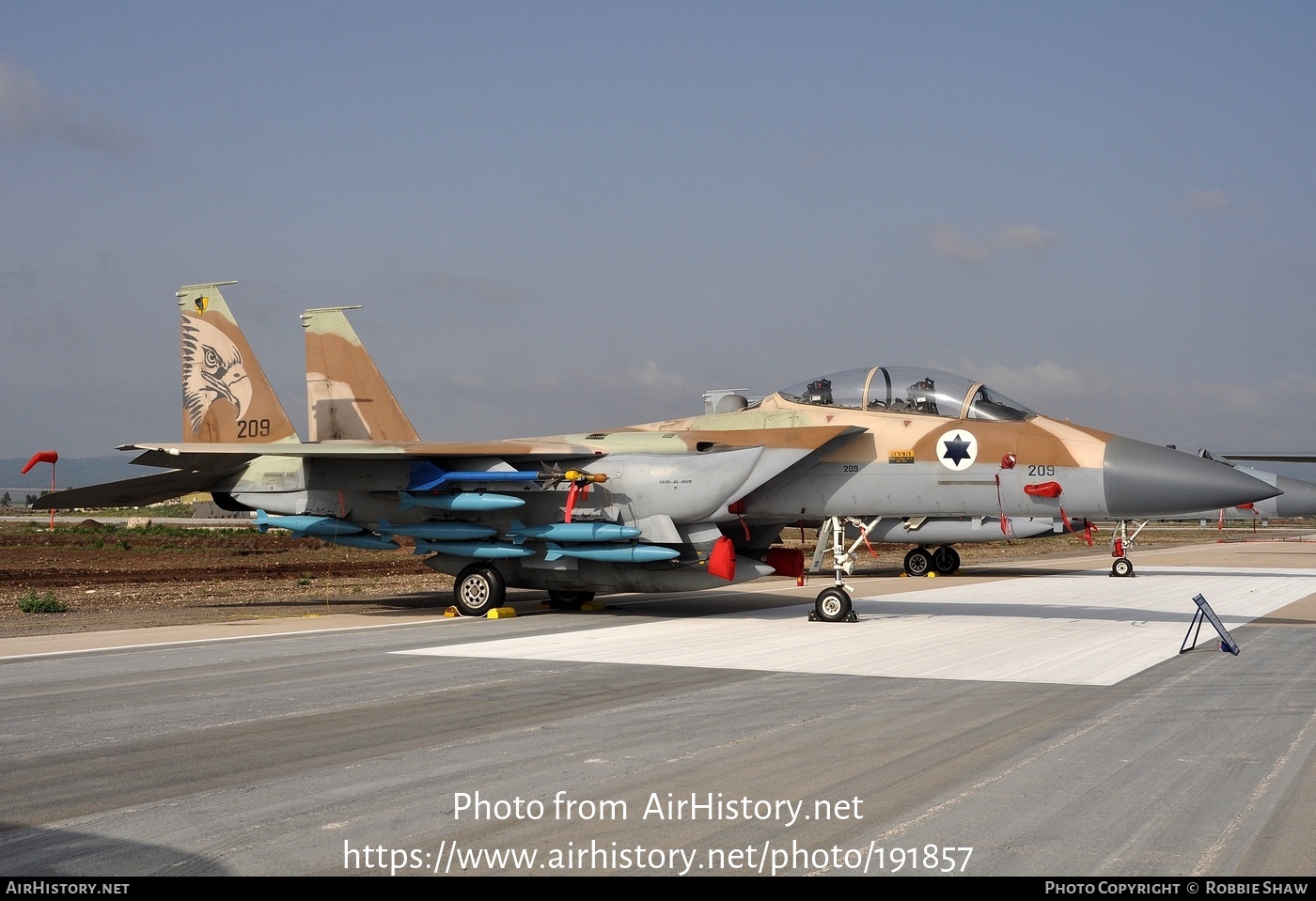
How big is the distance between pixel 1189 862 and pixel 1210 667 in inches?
259

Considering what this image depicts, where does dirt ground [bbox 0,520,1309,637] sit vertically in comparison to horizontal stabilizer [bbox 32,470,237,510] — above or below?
below

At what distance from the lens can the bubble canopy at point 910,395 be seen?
13.8 meters

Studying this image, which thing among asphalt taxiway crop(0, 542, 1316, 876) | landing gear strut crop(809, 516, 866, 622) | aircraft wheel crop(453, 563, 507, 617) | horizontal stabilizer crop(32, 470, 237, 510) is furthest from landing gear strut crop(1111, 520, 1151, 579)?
horizontal stabilizer crop(32, 470, 237, 510)

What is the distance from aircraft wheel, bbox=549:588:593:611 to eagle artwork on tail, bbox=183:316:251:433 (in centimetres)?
598

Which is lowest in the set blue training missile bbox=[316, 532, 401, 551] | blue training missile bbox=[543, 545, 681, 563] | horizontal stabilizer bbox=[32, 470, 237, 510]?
blue training missile bbox=[543, 545, 681, 563]

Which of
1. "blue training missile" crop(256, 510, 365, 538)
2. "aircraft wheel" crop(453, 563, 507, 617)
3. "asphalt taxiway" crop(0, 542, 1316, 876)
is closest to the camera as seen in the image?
"asphalt taxiway" crop(0, 542, 1316, 876)

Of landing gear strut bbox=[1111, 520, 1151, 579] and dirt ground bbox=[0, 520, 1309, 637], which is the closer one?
dirt ground bbox=[0, 520, 1309, 637]

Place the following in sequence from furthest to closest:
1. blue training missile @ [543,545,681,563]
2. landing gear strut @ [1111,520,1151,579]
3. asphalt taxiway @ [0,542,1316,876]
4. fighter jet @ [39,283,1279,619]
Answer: landing gear strut @ [1111,520,1151,579] → blue training missile @ [543,545,681,563] → fighter jet @ [39,283,1279,619] → asphalt taxiway @ [0,542,1316,876]

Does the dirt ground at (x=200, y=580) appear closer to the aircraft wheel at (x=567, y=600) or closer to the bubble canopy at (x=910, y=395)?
the aircraft wheel at (x=567, y=600)

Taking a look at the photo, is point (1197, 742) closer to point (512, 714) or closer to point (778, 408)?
point (512, 714)

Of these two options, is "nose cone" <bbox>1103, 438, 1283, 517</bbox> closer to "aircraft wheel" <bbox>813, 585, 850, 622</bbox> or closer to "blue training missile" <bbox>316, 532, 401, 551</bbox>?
"aircraft wheel" <bbox>813, 585, 850, 622</bbox>

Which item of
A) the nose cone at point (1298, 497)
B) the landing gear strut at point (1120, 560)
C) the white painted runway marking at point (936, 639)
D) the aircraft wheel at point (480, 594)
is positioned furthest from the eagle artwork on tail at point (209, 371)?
the nose cone at point (1298, 497)

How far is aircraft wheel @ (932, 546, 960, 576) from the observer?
28.6m
